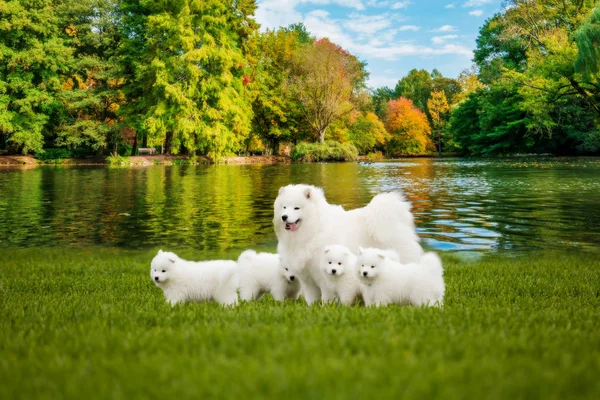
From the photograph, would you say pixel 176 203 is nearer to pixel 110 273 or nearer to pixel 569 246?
pixel 110 273

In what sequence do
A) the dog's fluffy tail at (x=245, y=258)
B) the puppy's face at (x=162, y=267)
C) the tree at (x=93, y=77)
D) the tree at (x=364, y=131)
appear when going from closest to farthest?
the puppy's face at (x=162, y=267) < the dog's fluffy tail at (x=245, y=258) < the tree at (x=93, y=77) < the tree at (x=364, y=131)

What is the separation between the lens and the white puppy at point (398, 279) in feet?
19.2

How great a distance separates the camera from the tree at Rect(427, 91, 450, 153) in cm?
8225

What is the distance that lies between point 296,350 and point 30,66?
50.6m

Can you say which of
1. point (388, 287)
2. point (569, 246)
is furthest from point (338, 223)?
point (569, 246)

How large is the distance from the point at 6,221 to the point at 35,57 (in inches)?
1417

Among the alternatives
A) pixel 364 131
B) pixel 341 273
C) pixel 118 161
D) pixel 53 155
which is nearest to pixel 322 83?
pixel 364 131

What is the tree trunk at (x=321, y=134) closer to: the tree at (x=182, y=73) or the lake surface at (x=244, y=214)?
the tree at (x=182, y=73)

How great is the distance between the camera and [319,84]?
184 ft

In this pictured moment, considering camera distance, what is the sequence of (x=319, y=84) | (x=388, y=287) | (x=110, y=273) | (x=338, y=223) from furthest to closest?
1. (x=319, y=84)
2. (x=110, y=273)
3. (x=338, y=223)
4. (x=388, y=287)

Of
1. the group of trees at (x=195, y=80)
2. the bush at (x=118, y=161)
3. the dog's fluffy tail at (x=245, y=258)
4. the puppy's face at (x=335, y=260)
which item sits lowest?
the dog's fluffy tail at (x=245, y=258)

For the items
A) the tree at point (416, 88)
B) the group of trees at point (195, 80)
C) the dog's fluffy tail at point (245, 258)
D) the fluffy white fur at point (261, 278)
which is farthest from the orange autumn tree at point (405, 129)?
the dog's fluffy tail at point (245, 258)

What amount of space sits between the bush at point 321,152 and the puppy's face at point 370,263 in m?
47.2

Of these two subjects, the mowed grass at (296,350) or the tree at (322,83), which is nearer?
the mowed grass at (296,350)
